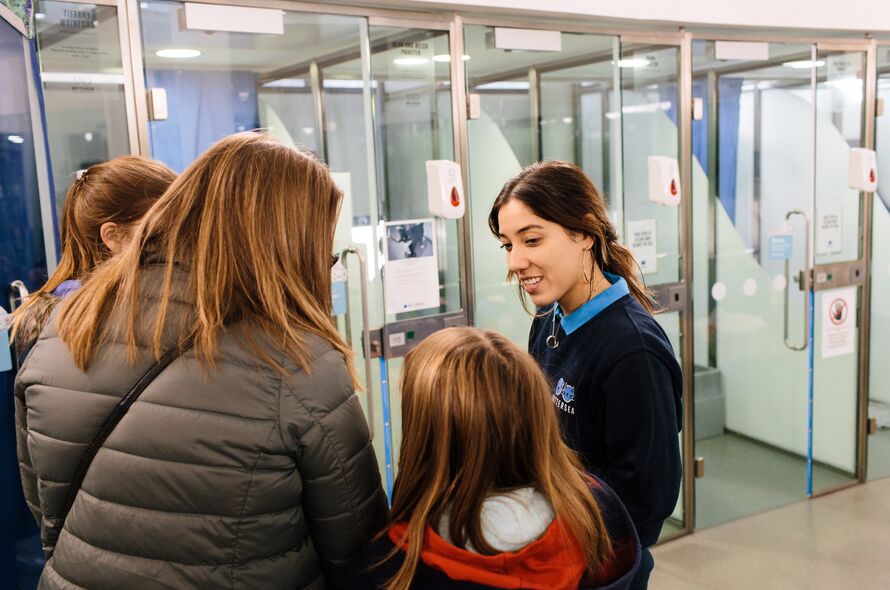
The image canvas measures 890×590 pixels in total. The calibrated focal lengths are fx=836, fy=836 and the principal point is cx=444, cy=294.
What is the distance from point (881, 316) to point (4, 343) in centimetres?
415

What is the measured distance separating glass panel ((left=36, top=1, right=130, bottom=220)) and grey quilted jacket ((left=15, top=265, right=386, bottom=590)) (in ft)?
4.64

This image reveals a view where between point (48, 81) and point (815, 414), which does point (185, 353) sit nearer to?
point (48, 81)

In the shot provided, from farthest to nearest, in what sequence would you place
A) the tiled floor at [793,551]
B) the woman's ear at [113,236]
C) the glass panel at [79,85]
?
1. the tiled floor at [793,551]
2. the glass panel at [79,85]
3. the woman's ear at [113,236]

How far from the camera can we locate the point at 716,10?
3.60 meters

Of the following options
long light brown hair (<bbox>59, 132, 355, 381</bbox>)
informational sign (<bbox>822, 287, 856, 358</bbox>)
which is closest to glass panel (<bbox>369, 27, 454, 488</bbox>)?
long light brown hair (<bbox>59, 132, 355, 381</bbox>)

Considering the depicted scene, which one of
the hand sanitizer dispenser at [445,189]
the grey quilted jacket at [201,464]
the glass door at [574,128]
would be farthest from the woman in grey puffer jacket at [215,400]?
the glass door at [574,128]

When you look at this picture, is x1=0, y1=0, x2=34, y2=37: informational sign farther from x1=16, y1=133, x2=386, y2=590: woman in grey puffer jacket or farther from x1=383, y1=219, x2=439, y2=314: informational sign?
x1=383, y1=219, x2=439, y2=314: informational sign

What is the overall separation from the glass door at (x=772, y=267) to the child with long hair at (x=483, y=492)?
9.55ft

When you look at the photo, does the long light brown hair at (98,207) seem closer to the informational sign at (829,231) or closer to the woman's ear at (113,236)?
the woman's ear at (113,236)

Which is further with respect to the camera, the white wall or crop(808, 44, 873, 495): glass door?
crop(808, 44, 873, 495): glass door

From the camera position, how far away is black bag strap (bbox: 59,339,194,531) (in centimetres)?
118

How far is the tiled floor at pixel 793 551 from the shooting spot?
3.47m

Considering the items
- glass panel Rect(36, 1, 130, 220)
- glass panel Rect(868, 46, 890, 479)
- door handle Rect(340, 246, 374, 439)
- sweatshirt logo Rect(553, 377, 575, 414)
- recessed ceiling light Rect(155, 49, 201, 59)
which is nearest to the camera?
sweatshirt logo Rect(553, 377, 575, 414)

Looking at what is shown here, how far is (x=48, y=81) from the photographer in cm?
243
